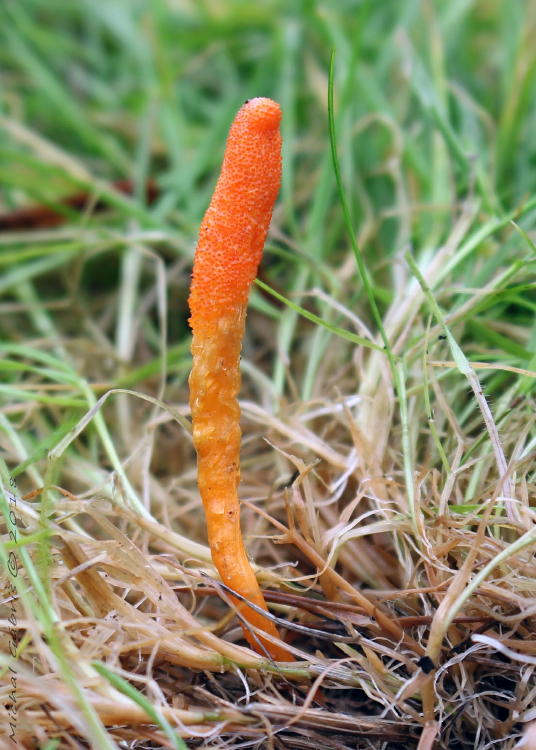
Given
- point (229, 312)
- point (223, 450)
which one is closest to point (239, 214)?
point (229, 312)

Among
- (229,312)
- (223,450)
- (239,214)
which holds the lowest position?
(223,450)

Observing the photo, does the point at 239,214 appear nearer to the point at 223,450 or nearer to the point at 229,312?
the point at 229,312

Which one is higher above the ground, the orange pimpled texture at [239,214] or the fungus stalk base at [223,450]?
the orange pimpled texture at [239,214]

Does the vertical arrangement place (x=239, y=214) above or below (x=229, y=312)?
above

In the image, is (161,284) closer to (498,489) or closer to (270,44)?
(498,489)

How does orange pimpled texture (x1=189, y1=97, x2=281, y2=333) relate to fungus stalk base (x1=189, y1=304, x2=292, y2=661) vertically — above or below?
above
